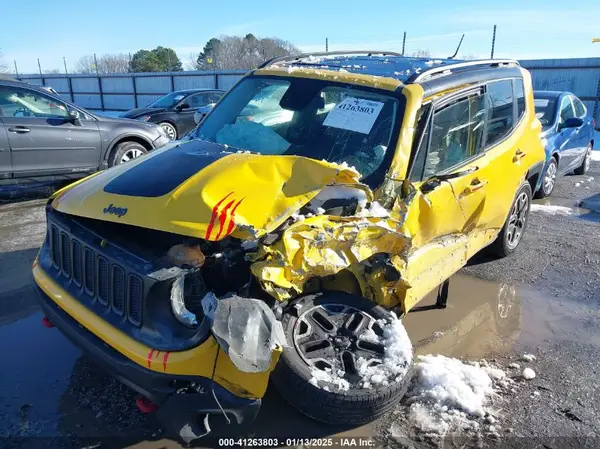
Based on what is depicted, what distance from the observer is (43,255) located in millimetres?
3342

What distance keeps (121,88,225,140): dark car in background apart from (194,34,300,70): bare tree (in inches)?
1093

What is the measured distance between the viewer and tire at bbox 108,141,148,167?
26.4 ft

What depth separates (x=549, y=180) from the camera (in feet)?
26.8

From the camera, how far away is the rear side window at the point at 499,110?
14.6 ft

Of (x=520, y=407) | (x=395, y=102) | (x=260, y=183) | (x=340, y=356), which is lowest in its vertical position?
(x=520, y=407)

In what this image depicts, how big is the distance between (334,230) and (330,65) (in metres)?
2.08

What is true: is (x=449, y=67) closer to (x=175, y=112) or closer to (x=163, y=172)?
(x=163, y=172)

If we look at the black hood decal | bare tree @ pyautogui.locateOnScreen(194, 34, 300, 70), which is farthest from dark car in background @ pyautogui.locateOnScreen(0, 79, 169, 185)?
bare tree @ pyautogui.locateOnScreen(194, 34, 300, 70)

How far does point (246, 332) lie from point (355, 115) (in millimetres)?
1921

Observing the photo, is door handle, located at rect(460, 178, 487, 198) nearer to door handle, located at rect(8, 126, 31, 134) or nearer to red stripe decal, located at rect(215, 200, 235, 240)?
red stripe decal, located at rect(215, 200, 235, 240)

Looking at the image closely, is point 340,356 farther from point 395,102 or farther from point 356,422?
point 395,102

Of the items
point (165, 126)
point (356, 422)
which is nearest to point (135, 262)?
point (356, 422)

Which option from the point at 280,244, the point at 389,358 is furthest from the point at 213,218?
the point at 389,358

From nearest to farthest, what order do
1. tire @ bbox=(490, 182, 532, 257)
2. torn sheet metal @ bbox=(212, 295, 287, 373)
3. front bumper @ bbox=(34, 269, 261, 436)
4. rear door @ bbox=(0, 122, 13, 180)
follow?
torn sheet metal @ bbox=(212, 295, 287, 373)
front bumper @ bbox=(34, 269, 261, 436)
tire @ bbox=(490, 182, 532, 257)
rear door @ bbox=(0, 122, 13, 180)
